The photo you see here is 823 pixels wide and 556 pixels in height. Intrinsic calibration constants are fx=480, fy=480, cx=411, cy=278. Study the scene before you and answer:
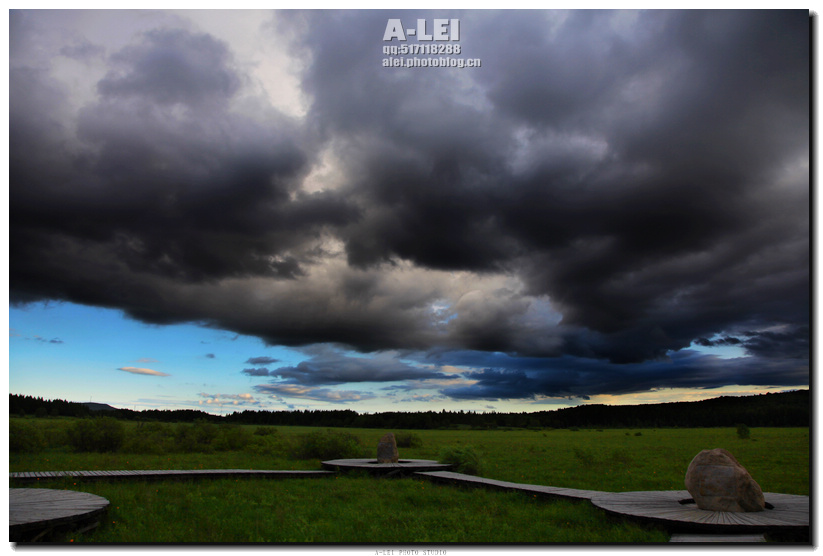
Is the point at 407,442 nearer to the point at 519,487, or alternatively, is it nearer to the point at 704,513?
the point at 519,487

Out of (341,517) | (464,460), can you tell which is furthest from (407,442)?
(341,517)

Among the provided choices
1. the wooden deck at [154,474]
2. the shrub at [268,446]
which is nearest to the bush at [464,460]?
the wooden deck at [154,474]

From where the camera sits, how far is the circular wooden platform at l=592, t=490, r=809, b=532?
8148 mm

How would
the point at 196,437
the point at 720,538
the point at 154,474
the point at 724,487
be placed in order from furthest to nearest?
the point at 196,437 < the point at 154,474 < the point at 724,487 < the point at 720,538

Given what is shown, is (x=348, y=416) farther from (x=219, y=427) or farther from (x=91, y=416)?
(x=91, y=416)

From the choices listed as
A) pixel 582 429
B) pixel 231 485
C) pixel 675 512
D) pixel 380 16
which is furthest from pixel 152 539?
pixel 582 429

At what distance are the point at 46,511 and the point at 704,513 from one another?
1247 cm

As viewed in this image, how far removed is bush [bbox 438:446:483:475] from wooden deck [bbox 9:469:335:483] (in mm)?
5976

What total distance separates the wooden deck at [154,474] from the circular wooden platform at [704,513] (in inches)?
485

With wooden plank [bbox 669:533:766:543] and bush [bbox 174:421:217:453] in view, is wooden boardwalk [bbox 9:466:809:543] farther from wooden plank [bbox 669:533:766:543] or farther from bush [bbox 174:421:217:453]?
bush [bbox 174:421:217:453]

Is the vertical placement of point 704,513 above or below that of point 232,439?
above

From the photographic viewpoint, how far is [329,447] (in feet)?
94.6

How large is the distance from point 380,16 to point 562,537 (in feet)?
41.1

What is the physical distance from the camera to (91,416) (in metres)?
29.2
